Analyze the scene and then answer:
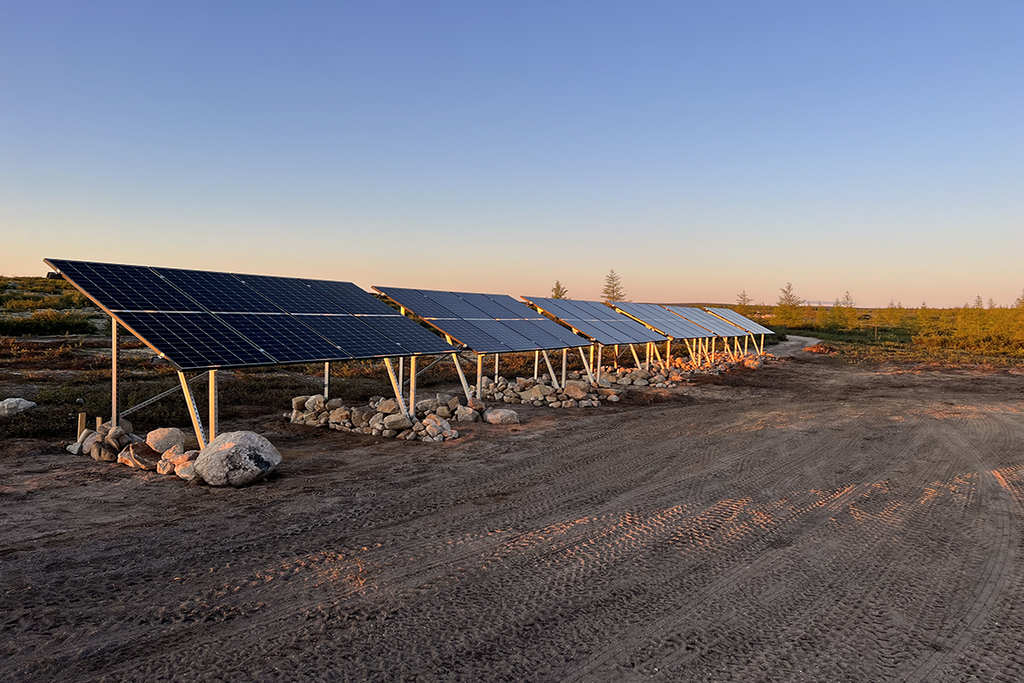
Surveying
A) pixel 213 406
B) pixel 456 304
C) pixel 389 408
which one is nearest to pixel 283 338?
pixel 213 406

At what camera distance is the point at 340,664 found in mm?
4770

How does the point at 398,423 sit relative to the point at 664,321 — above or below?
below

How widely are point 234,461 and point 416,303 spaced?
426 inches

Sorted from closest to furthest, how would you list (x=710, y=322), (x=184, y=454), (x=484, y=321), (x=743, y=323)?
(x=184, y=454), (x=484, y=321), (x=710, y=322), (x=743, y=323)

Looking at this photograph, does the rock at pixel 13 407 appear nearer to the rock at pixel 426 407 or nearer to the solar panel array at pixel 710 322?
the rock at pixel 426 407

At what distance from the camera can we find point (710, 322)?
41.1m

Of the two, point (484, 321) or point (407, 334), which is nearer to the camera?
point (407, 334)

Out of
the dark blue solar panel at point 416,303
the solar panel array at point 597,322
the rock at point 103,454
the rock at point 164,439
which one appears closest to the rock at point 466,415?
the dark blue solar panel at point 416,303

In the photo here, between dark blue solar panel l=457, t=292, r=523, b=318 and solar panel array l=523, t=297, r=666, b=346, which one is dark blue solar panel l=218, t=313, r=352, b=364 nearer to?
dark blue solar panel l=457, t=292, r=523, b=318

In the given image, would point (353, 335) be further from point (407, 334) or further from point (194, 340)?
point (194, 340)

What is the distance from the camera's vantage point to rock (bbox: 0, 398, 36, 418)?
14.1m

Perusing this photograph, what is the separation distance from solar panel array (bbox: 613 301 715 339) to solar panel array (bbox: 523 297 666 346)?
4.37 ft

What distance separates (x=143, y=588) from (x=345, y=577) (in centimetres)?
214

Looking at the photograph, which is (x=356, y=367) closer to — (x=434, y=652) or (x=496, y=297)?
(x=496, y=297)
